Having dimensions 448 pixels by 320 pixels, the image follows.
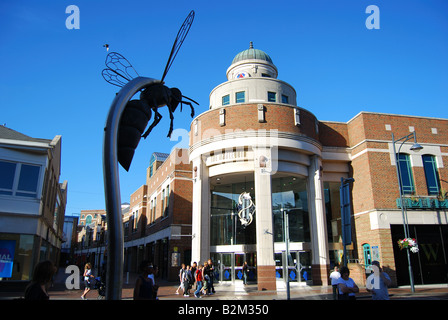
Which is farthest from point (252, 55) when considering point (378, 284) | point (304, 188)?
point (378, 284)

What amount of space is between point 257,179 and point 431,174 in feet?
45.1

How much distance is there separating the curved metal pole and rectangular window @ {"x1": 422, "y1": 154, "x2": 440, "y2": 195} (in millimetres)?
25828

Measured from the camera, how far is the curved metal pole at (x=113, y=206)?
174 inches

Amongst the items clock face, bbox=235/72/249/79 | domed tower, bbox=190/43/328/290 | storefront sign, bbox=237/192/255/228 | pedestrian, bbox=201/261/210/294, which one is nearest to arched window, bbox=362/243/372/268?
domed tower, bbox=190/43/328/290

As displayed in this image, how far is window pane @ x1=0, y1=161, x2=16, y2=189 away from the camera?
18.8m

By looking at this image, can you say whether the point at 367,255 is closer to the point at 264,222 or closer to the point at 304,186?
the point at 304,186

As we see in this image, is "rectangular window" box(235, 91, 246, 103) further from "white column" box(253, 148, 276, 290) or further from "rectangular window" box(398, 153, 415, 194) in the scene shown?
"rectangular window" box(398, 153, 415, 194)

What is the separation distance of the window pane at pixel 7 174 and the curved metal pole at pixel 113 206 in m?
17.7

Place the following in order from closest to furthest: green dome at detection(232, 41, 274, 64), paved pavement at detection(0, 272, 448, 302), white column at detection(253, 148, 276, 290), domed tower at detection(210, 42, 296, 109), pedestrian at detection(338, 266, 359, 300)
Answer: pedestrian at detection(338, 266, 359, 300), paved pavement at detection(0, 272, 448, 302), white column at detection(253, 148, 276, 290), domed tower at detection(210, 42, 296, 109), green dome at detection(232, 41, 274, 64)

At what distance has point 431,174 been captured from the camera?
25.0 m

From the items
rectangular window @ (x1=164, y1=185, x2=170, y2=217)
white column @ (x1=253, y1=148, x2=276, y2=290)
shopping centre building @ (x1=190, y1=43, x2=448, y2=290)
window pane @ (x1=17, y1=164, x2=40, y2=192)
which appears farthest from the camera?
rectangular window @ (x1=164, y1=185, x2=170, y2=217)
